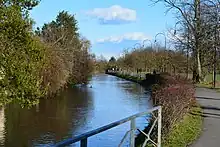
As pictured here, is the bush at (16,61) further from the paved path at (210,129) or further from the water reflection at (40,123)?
the paved path at (210,129)

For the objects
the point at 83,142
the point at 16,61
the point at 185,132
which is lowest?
the point at 185,132

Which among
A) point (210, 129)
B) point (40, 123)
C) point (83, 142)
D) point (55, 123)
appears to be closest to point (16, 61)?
point (40, 123)

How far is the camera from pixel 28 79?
64.2 feet

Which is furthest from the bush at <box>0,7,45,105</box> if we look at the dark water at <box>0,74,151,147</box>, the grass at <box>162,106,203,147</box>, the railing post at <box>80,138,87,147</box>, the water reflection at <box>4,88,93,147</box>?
the railing post at <box>80,138,87,147</box>

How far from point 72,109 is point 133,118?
20987 mm

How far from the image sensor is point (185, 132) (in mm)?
12352

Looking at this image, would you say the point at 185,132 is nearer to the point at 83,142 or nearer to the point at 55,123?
the point at 83,142

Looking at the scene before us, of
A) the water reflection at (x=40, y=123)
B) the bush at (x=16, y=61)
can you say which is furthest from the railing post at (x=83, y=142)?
the bush at (x=16, y=61)

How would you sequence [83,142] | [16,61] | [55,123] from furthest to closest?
1. [55,123]
2. [16,61]
3. [83,142]

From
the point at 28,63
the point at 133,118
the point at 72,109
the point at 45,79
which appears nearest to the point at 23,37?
the point at 28,63

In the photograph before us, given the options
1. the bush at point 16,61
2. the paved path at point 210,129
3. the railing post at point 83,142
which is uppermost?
the bush at point 16,61

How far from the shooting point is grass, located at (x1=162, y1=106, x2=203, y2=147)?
1076 centimetres

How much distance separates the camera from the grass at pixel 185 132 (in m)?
10.8

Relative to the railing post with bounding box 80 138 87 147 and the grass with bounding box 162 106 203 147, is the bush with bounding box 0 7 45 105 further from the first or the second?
the railing post with bounding box 80 138 87 147
